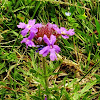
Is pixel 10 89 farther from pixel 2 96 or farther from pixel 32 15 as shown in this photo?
pixel 32 15

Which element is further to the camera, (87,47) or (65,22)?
(65,22)

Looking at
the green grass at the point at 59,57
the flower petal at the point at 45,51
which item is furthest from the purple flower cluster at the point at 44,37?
the green grass at the point at 59,57

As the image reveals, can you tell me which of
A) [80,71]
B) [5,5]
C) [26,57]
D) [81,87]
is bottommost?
[81,87]

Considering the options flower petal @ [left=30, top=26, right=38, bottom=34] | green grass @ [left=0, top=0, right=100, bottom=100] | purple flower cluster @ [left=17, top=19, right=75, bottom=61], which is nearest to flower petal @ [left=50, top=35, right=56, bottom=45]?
purple flower cluster @ [left=17, top=19, right=75, bottom=61]

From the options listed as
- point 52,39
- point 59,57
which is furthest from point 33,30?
point 59,57

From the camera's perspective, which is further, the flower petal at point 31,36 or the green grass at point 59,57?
the green grass at point 59,57

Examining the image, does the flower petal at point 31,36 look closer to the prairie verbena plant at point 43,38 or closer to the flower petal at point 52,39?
the prairie verbena plant at point 43,38

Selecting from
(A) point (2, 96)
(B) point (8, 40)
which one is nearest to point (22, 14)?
(B) point (8, 40)

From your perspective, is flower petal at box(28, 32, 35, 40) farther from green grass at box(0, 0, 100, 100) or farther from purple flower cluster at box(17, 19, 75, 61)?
green grass at box(0, 0, 100, 100)
